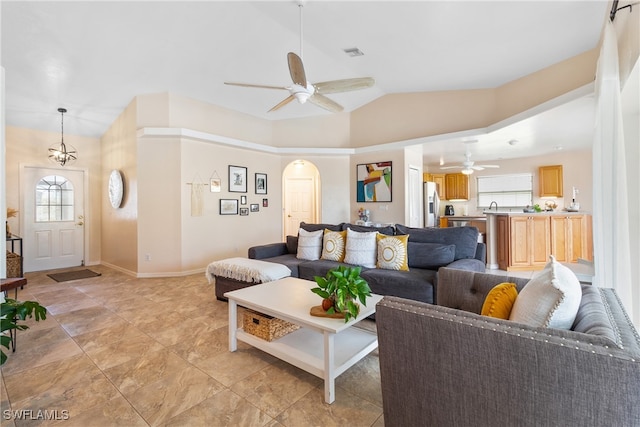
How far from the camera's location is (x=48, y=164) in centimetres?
564

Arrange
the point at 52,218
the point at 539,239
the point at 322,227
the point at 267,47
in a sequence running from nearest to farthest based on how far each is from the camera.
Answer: the point at 267,47 → the point at 322,227 → the point at 539,239 → the point at 52,218

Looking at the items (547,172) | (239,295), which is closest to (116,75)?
(239,295)

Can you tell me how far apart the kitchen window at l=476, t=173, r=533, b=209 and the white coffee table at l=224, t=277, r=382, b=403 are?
22.9 feet

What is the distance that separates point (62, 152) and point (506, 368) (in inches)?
286

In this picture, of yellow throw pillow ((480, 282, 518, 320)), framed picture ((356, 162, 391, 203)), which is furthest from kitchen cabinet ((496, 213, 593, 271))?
yellow throw pillow ((480, 282, 518, 320))

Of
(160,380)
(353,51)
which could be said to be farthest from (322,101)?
(160,380)

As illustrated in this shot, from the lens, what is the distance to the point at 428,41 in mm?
3656

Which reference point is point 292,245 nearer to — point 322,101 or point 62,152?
point 322,101

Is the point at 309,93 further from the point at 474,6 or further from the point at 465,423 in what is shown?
the point at 465,423

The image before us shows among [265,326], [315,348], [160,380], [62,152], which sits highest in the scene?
[62,152]

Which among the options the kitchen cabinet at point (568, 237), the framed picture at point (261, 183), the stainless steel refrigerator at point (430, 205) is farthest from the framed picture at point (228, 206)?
the kitchen cabinet at point (568, 237)

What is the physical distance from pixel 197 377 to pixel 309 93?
2606mm

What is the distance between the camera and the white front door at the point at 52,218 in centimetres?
546

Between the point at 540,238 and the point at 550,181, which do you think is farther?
the point at 550,181
